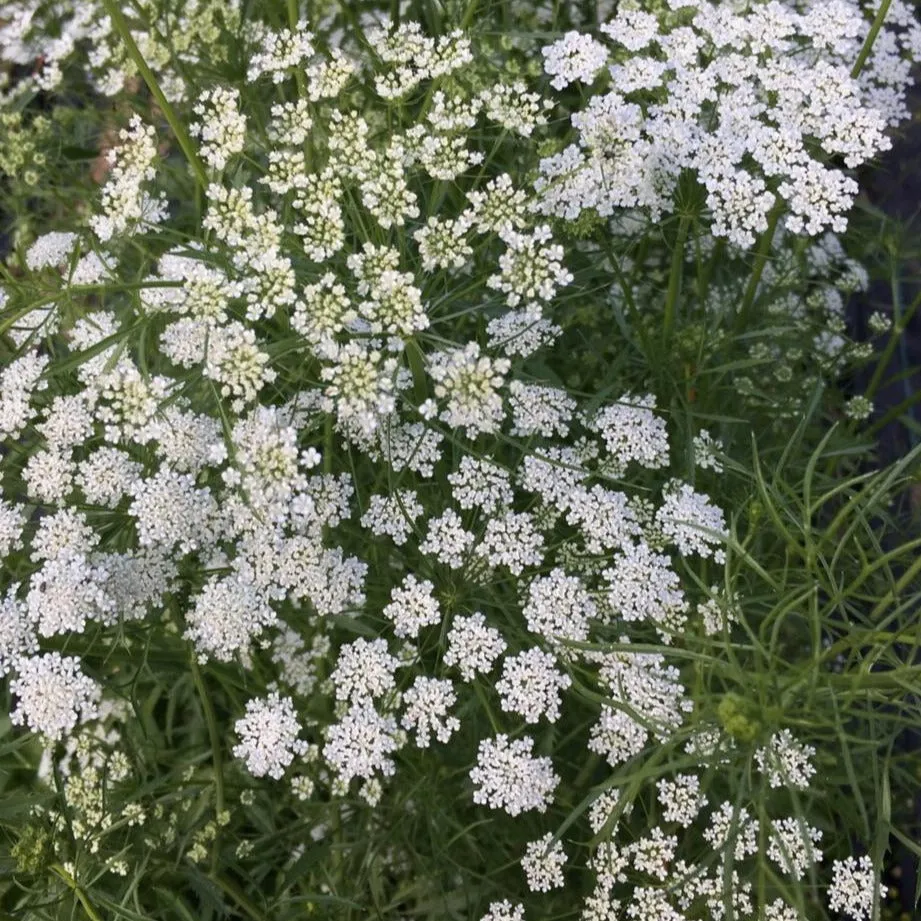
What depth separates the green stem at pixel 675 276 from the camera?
7.57 ft

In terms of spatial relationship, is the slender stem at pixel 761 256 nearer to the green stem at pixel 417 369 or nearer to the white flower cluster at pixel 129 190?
the green stem at pixel 417 369

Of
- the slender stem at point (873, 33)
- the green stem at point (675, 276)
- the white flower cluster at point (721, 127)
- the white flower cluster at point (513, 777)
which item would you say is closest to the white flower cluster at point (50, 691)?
the white flower cluster at point (513, 777)

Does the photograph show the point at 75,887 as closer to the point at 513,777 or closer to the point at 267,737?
the point at 267,737

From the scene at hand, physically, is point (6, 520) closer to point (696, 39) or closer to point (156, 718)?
point (156, 718)

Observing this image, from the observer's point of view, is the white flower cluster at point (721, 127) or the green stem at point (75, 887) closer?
the green stem at point (75, 887)

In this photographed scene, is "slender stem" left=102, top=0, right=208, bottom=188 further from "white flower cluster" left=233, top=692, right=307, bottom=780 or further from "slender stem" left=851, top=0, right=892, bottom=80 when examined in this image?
"slender stem" left=851, top=0, right=892, bottom=80

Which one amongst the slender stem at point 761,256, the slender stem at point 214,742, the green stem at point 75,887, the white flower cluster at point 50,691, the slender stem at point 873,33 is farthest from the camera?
the slender stem at point 761,256

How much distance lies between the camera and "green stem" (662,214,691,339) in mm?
2307

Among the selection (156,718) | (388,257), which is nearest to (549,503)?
(388,257)

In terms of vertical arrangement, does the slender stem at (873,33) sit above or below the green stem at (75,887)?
above

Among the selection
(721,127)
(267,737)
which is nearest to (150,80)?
(721,127)

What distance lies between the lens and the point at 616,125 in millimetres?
2168

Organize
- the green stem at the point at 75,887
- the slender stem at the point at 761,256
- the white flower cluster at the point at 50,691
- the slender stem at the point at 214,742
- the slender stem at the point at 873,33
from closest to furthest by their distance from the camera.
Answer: the green stem at the point at 75,887 < the white flower cluster at the point at 50,691 < the slender stem at the point at 873,33 < the slender stem at the point at 214,742 < the slender stem at the point at 761,256

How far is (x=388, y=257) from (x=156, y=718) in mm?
2145
